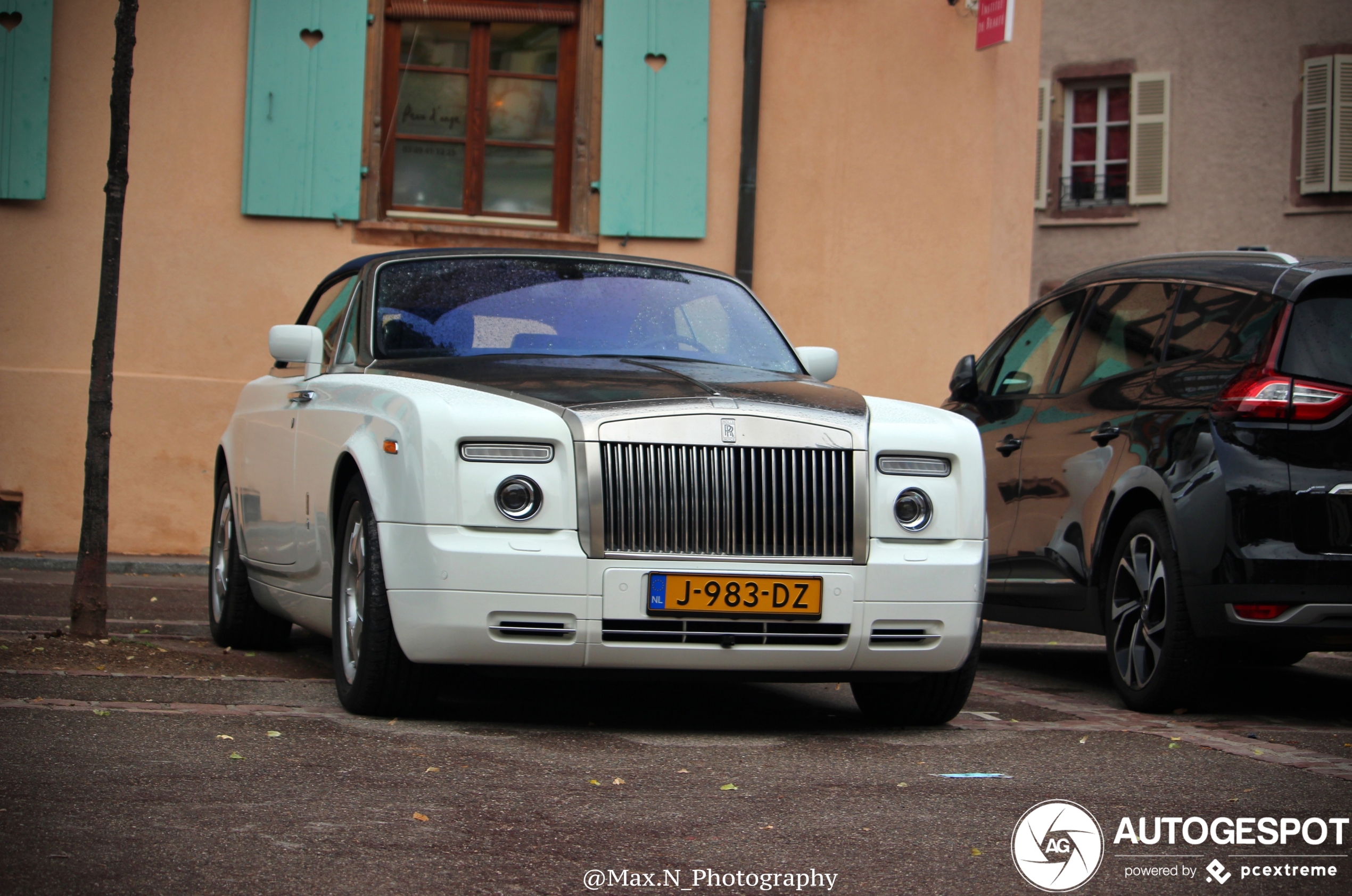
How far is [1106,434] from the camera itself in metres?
6.62

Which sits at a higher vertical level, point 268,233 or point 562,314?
point 268,233

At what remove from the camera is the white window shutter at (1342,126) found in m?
23.4

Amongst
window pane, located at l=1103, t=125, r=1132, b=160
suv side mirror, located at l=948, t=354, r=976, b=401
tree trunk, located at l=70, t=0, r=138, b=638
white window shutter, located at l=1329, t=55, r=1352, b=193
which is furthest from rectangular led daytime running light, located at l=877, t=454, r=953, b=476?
window pane, located at l=1103, t=125, r=1132, b=160

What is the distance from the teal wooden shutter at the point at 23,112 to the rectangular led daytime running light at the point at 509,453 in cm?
874

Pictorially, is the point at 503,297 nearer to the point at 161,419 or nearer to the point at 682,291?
the point at 682,291

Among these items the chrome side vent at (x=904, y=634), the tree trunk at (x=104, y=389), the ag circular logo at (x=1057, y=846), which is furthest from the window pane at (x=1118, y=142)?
the ag circular logo at (x=1057, y=846)

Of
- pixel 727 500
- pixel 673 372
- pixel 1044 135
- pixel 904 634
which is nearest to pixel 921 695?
pixel 904 634

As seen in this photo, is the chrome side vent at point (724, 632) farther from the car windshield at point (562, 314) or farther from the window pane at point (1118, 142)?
the window pane at point (1118, 142)

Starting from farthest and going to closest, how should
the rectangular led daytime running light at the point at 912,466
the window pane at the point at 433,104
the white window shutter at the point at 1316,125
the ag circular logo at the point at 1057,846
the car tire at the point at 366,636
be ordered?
the white window shutter at the point at 1316,125 → the window pane at the point at 433,104 → the rectangular led daytime running light at the point at 912,466 → the car tire at the point at 366,636 → the ag circular logo at the point at 1057,846

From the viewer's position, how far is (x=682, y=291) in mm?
6520

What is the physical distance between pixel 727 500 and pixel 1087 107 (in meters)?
22.2

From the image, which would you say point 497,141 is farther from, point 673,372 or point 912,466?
point 912,466

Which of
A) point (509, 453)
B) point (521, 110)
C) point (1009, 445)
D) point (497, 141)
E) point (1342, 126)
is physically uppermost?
point (1342, 126)

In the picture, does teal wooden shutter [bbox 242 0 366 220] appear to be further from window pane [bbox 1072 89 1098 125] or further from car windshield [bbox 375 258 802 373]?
window pane [bbox 1072 89 1098 125]
